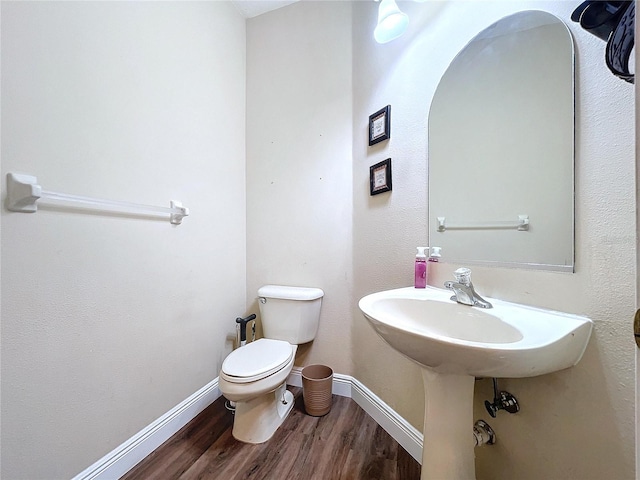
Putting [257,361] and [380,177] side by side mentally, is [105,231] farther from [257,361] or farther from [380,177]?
[380,177]

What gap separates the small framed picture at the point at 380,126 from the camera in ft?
4.14

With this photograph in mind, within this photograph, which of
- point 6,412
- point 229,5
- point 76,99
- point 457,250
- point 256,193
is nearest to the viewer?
point 6,412

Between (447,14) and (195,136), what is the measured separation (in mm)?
1305

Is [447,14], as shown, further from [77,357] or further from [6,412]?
[6,412]

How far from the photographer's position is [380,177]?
1309mm

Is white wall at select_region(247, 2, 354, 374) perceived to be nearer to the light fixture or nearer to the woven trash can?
the woven trash can

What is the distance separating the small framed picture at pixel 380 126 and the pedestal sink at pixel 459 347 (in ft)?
2.58

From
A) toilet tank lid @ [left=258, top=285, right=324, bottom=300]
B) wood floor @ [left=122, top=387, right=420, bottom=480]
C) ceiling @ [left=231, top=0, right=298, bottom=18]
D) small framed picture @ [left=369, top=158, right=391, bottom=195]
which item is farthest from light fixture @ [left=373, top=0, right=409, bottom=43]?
wood floor @ [left=122, top=387, right=420, bottom=480]

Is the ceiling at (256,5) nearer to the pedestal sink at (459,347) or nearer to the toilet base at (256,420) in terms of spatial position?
the pedestal sink at (459,347)

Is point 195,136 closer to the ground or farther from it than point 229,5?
closer to the ground

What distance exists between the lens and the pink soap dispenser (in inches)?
41.7

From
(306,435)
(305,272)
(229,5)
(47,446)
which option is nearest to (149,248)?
(47,446)

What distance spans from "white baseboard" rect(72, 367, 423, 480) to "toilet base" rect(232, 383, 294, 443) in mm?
271

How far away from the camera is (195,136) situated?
137 centimetres
